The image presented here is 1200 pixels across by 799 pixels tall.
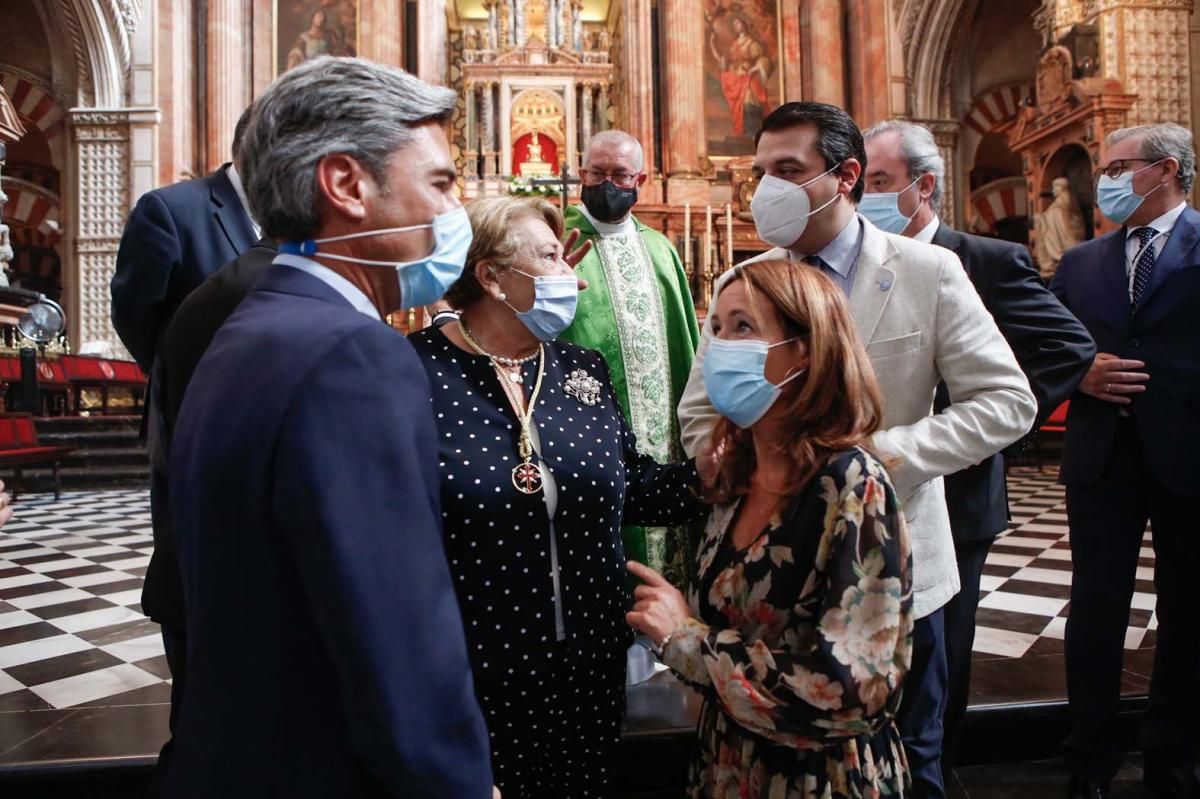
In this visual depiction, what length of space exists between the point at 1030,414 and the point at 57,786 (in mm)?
2649

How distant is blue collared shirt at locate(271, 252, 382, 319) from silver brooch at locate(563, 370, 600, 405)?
2.32 ft

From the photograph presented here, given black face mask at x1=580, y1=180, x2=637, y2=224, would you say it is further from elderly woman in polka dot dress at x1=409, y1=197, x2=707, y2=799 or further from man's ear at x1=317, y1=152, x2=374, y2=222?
man's ear at x1=317, y1=152, x2=374, y2=222

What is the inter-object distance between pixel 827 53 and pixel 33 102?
548 inches

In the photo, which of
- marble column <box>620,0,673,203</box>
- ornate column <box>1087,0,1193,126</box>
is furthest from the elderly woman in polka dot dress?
marble column <box>620,0,673,203</box>

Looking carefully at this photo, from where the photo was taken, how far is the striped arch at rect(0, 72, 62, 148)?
14461mm

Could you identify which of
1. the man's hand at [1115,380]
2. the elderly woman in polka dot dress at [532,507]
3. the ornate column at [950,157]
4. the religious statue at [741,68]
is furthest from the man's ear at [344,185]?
the religious statue at [741,68]

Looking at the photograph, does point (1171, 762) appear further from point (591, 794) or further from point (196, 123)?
point (196, 123)

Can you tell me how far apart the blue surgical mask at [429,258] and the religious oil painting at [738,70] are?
15.0 m

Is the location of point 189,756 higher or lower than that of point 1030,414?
lower

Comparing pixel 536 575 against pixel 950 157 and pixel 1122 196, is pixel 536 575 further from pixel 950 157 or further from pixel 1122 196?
pixel 950 157

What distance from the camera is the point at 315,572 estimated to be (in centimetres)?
85

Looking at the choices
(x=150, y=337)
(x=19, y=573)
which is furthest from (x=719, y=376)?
(x=19, y=573)

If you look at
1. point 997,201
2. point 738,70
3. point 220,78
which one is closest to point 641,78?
point 738,70

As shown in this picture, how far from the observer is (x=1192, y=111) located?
8.27 meters
